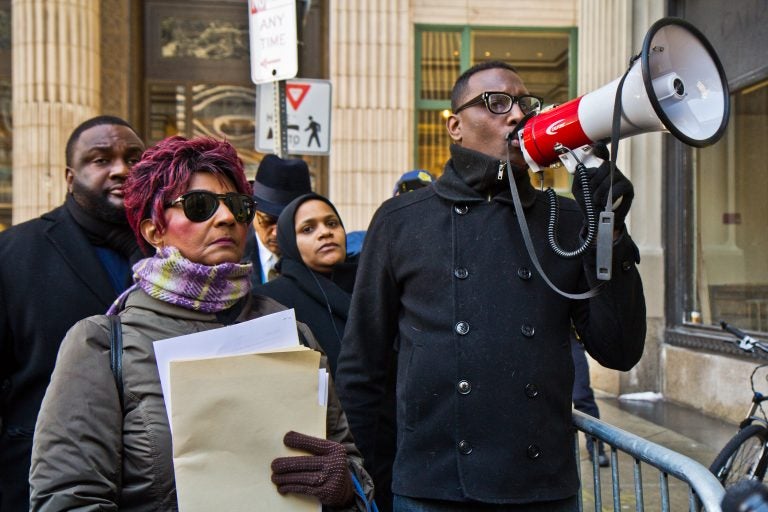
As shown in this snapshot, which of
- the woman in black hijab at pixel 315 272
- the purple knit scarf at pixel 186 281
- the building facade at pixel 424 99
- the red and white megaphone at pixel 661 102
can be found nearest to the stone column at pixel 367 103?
the building facade at pixel 424 99

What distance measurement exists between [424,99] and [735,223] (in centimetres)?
446

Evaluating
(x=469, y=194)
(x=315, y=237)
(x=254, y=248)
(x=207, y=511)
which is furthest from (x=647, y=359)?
(x=207, y=511)

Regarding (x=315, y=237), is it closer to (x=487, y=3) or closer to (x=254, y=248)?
(x=254, y=248)

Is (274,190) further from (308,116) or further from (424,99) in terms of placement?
(424,99)

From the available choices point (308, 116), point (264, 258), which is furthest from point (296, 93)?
point (264, 258)

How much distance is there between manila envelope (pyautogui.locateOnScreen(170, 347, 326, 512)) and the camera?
174cm

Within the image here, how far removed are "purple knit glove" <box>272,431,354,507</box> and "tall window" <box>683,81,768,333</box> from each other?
20.6 ft

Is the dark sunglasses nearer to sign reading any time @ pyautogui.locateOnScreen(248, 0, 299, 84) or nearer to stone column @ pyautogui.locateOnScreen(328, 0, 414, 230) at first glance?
sign reading any time @ pyautogui.locateOnScreen(248, 0, 299, 84)

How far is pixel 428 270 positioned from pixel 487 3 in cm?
897

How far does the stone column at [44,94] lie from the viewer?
9984mm

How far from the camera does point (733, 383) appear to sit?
23.4 feet

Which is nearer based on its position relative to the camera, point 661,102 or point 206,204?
point 206,204

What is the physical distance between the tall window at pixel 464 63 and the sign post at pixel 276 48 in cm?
487

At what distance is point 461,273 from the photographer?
2461mm
